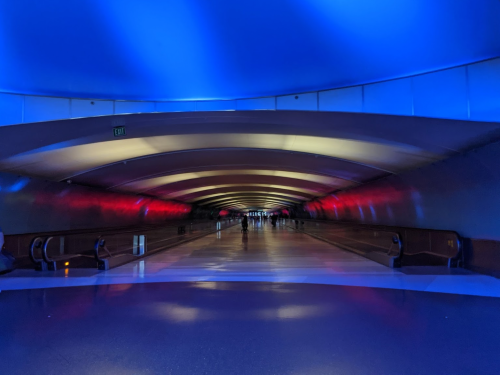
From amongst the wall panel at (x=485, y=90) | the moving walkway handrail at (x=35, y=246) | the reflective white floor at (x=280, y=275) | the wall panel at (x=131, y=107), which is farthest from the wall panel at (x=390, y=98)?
the moving walkway handrail at (x=35, y=246)

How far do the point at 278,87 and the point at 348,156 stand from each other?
5.76 m

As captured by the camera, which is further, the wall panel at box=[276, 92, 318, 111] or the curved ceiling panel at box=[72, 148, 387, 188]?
the curved ceiling panel at box=[72, 148, 387, 188]

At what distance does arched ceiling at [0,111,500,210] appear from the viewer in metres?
8.46

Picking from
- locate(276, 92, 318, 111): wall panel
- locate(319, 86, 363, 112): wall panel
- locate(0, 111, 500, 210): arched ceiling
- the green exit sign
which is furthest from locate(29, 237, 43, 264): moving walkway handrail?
locate(319, 86, 363, 112): wall panel

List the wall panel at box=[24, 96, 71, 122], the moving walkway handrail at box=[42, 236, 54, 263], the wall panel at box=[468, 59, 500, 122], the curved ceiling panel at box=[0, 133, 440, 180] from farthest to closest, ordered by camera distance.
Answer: the curved ceiling panel at box=[0, 133, 440, 180] < the moving walkway handrail at box=[42, 236, 54, 263] < the wall panel at box=[24, 96, 71, 122] < the wall panel at box=[468, 59, 500, 122]

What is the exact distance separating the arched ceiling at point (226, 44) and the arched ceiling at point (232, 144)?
0.90 m

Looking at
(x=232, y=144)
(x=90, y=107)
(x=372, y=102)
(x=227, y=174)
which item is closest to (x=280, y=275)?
(x=372, y=102)

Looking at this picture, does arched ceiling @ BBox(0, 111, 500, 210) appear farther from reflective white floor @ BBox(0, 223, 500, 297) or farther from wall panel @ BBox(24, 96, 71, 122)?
reflective white floor @ BBox(0, 223, 500, 297)

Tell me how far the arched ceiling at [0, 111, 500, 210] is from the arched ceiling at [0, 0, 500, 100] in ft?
2.94

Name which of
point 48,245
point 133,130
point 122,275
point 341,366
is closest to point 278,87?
point 133,130

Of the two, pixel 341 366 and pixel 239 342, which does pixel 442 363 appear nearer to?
pixel 341 366

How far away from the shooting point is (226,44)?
6691 mm

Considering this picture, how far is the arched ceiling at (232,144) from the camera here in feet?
27.8

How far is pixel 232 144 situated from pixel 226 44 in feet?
21.1
